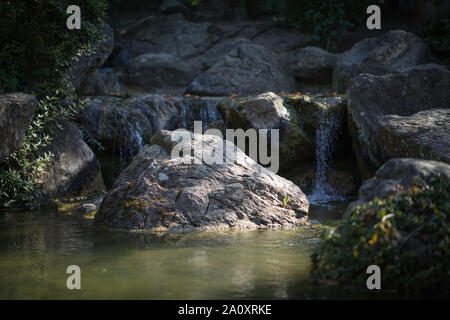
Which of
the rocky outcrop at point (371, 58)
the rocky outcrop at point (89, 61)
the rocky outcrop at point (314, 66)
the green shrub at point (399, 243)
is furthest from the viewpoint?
the rocky outcrop at point (314, 66)

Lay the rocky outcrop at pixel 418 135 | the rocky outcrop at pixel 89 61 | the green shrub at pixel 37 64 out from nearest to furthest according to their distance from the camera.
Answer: the rocky outcrop at pixel 418 135 → the green shrub at pixel 37 64 → the rocky outcrop at pixel 89 61

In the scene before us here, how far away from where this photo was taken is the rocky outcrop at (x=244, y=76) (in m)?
15.9

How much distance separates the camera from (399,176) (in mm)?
5020

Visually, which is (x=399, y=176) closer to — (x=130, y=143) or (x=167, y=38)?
(x=130, y=143)

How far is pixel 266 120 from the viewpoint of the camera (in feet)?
35.7

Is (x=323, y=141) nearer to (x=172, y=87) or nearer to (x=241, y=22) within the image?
(x=172, y=87)

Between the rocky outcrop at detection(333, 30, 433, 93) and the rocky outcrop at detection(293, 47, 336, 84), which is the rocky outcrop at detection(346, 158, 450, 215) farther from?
the rocky outcrop at detection(293, 47, 336, 84)

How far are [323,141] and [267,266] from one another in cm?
662

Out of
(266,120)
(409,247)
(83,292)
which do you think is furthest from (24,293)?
(266,120)

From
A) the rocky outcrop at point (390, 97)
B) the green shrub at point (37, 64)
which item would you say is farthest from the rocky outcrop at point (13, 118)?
the rocky outcrop at point (390, 97)

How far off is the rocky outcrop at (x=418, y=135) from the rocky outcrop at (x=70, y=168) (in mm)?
6121

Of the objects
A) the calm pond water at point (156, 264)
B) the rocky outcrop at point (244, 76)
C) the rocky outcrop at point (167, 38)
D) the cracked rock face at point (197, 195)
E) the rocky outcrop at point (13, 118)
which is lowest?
the calm pond water at point (156, 264)

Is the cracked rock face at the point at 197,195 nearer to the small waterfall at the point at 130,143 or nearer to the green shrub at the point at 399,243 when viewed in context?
the green shrub at the point at 399,243
